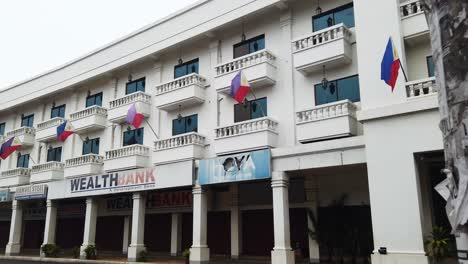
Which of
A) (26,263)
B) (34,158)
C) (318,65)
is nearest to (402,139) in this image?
(318,65)

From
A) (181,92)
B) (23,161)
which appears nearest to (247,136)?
(181,92)

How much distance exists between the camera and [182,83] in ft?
65.8

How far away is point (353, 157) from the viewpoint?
537 inches

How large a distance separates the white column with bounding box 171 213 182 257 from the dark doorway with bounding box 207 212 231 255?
2179 millimetres

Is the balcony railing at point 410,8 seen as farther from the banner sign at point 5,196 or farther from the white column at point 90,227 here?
the banner sign at point 5,196

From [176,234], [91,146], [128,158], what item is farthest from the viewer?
[91,146]

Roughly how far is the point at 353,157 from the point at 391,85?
2796 millimetres

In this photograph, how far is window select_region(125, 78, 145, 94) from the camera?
2333 cm

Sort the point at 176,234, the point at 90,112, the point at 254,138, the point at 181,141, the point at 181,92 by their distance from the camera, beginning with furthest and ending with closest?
the point at 90,112, the point at 176,234, the point at 181,92, the point at 181,141, the point at 254,138

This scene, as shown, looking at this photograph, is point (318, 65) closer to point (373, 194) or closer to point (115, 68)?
point (373, 194)

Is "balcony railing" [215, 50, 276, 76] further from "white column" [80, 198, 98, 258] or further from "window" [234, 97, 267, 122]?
"white column" [80, 198, 98, 258]

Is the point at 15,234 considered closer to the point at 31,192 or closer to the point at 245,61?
the point at 31,192

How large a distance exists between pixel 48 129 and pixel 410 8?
23.1m

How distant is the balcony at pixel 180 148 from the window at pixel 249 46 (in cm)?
448
